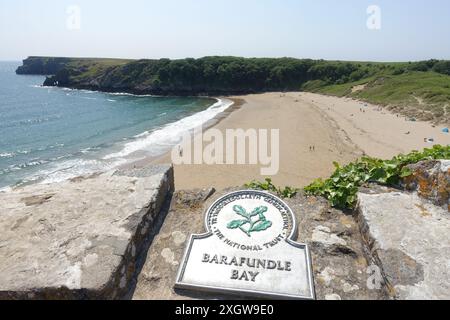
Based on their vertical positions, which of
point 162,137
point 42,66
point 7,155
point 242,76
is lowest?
point 7,155

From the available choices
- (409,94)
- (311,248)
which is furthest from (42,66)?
(311,248)

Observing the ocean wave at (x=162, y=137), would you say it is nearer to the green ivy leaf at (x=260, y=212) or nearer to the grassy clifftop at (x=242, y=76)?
the green ivy leaf at (x=260, y=212)

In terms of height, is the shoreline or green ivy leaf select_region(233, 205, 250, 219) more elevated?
green ivy leaf select_region(233, 205, 250, 219)

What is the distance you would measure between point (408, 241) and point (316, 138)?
26.5 metres

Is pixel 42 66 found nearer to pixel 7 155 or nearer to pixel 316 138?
pixel 7 155

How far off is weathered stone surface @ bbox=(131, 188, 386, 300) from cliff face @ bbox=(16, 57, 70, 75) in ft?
535

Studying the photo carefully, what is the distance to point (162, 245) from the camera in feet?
14.1

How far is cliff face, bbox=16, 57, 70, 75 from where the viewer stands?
486 ft

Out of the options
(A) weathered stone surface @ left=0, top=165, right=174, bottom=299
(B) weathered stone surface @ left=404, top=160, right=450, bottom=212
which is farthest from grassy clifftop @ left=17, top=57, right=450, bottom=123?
(A) weathered stone surface @ left=0, top=165, right=174, bottom=299

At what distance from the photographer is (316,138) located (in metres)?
29.4

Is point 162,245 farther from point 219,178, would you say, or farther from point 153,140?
point 153,140

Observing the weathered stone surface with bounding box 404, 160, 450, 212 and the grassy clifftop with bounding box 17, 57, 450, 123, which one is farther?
the grassy clifftop with bounding box 17, 57, 450, 123

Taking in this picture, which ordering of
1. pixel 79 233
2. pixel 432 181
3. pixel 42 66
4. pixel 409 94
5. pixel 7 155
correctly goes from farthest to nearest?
pixel 42 66 → pixel 409 94 → pixel 7 155 → pixel 432 181 → pixel 79 233

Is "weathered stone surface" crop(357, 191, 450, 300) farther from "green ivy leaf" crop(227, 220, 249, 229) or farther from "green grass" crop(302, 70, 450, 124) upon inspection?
"green grass" crop(302, 70, 450, 124)
